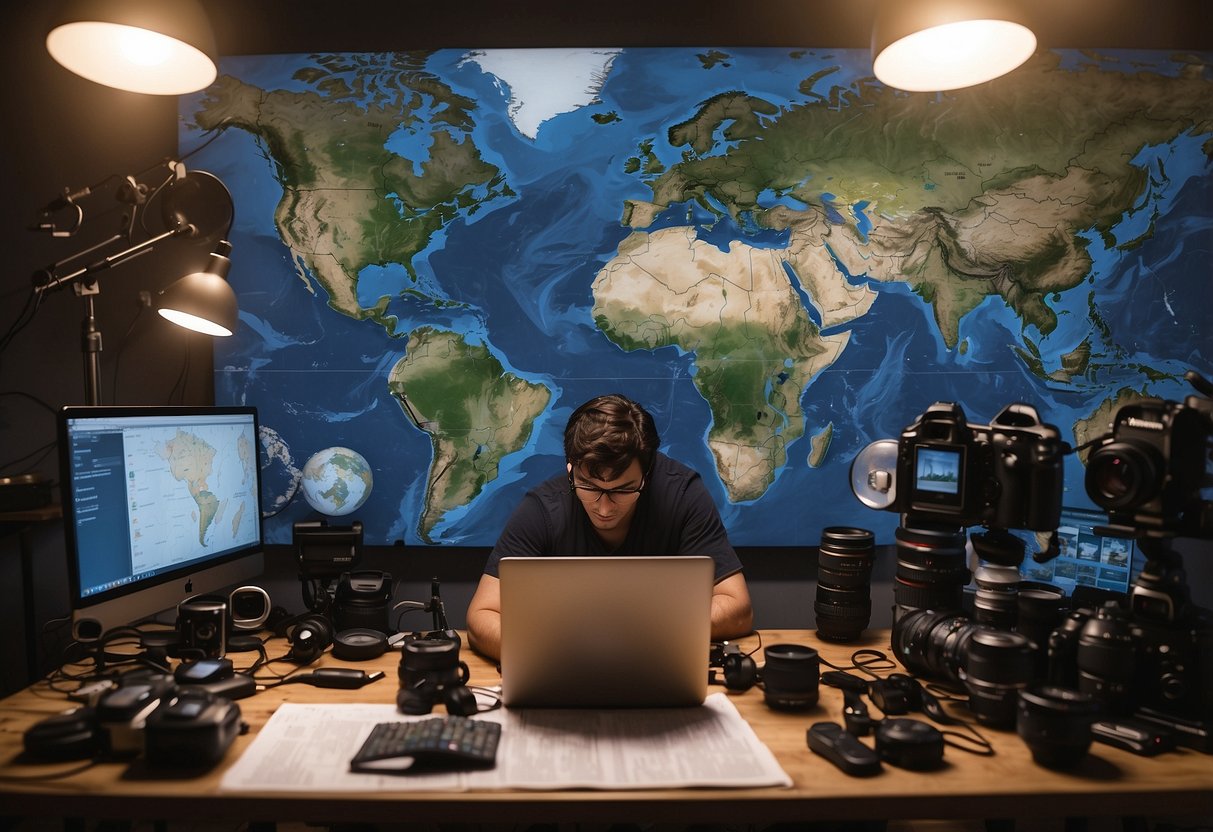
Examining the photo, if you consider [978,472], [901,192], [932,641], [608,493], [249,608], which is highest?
[901,192]

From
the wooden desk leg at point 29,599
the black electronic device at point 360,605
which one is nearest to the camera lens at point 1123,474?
the black electronic device at point 360,605

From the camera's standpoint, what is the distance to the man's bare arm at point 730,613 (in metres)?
1.62

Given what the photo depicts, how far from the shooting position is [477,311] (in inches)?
85.4

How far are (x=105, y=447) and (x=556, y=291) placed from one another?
129 centimetres

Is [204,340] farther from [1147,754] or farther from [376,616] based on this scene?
[1147,754]

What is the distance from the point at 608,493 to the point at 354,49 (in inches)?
67.6

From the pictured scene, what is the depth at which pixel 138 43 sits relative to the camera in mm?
1494

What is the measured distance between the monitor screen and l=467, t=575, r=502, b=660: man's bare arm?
49.5 inches

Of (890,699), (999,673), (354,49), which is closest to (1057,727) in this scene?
(999,673)

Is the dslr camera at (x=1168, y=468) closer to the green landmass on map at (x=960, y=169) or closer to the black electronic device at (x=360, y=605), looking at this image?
the green landmass on map at (x=960, y=169)

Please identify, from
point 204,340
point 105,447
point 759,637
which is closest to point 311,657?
point 105,447

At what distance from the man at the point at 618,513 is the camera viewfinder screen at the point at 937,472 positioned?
1.80 ft

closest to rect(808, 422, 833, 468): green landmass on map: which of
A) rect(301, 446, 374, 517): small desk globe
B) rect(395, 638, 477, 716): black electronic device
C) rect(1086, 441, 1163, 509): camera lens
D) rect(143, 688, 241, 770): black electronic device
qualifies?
rect(1086, 441, 1163, 509): camera lens

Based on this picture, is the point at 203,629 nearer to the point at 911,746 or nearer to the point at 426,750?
the point at 426,750
